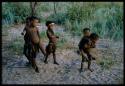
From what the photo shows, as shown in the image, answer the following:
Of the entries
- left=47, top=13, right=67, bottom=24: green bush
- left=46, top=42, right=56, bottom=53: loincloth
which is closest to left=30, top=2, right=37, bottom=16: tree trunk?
left=47, top=13, right=67, bottom=24: green bush

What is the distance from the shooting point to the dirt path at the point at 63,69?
5.88 m

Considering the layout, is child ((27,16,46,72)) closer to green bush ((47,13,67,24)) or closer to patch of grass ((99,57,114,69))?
green bush ((47,13,67,24))

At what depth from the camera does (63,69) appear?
Answer: 612cm

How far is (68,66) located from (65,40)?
62 cm

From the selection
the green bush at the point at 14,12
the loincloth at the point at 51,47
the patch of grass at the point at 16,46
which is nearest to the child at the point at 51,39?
the loincloth at the point at 51,47

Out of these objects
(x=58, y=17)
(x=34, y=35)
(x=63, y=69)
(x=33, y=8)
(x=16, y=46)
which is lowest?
(x=63, y=69)

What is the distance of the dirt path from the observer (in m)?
5.88

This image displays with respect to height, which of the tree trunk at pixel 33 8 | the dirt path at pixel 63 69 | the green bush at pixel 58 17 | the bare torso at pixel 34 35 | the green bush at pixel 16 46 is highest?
the tree trunk at pixel 33 8

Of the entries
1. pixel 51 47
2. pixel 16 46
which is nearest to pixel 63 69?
pixel 51 47

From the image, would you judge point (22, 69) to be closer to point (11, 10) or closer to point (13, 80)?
point (13, 80)

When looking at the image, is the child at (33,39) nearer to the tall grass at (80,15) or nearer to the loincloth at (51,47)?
the loincloth at (51,47)

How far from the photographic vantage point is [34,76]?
5938mm

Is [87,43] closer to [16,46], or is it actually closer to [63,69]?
[63,69]

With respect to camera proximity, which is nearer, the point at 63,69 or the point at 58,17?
the point at 63,69
